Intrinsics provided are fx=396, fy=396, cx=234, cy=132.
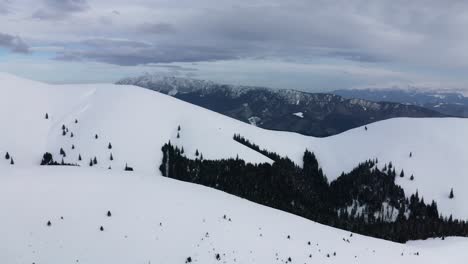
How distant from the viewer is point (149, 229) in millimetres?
59125

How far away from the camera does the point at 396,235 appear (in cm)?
14038

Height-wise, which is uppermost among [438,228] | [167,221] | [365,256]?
[167,221]

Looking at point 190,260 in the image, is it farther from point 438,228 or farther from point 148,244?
point 438,228

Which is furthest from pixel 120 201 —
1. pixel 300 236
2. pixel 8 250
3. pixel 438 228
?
pixel 438 228

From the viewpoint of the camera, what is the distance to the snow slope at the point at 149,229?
2050 inches

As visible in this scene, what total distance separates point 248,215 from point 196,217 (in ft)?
36.8

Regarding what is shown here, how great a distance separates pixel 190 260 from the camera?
51.6 metres

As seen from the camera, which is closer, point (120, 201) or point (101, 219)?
point (101, 219)

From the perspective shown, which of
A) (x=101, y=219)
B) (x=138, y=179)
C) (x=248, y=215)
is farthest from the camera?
(x=138, y=179)

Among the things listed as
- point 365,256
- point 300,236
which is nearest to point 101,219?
point 300,236

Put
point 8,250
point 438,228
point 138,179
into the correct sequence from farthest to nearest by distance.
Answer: point 438,228, point 138,179, point 8,250

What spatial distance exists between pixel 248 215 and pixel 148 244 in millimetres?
22846

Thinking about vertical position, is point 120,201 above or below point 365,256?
above

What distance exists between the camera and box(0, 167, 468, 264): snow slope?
5206 centimetres
